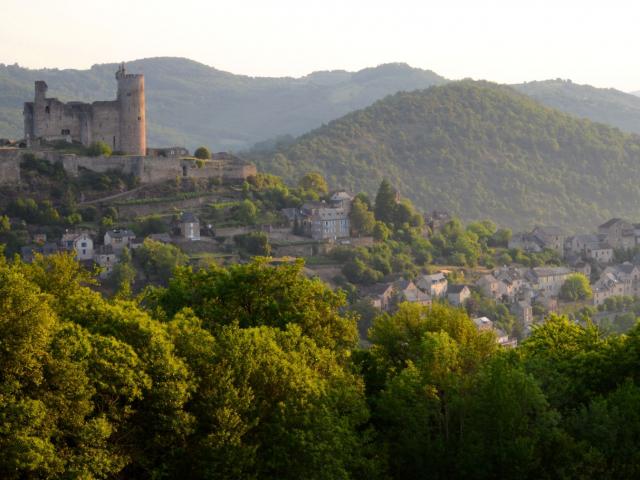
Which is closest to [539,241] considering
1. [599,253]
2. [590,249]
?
[590,249]

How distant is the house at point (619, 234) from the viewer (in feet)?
378

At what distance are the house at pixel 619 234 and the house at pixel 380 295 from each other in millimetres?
34177

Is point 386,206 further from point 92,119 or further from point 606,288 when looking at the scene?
point 92,119

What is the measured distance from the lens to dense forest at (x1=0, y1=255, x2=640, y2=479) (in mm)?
27859

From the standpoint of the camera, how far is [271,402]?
3108 cm

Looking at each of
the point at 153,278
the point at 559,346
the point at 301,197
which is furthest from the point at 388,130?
the point at 559,346

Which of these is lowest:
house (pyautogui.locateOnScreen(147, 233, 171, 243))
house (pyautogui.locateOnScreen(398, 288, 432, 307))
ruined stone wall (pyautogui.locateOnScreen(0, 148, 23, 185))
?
house (pyautogui.locateOnScreen(398, 288, 432, 307))

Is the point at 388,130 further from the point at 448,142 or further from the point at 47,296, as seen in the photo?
the point at 47,296

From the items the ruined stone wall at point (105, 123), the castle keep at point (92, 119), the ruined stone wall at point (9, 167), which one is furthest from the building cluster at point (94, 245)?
the castle keep at point (92, 119)

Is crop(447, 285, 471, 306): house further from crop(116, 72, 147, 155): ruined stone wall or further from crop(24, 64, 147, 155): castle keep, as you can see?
crop(24, 64, 147, 155): castle keep

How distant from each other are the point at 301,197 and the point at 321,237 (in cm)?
504

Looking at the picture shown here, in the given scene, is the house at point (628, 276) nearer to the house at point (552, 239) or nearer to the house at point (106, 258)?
the house at point (552, 239)

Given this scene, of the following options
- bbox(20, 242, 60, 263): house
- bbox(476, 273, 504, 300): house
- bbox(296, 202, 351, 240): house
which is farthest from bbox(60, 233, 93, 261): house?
bbox(476, 273, 504, 300): house

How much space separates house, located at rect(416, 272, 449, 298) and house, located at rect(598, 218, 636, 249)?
28.6 m
